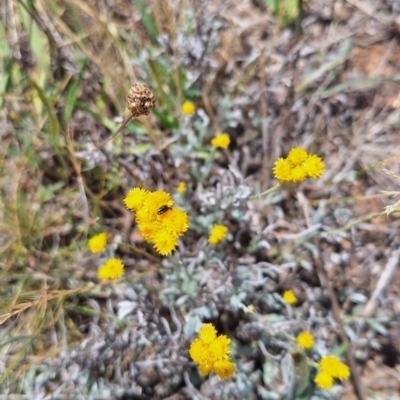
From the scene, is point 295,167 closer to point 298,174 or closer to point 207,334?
point 298,174

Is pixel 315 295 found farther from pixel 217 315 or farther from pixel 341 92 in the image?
pixel 341 92

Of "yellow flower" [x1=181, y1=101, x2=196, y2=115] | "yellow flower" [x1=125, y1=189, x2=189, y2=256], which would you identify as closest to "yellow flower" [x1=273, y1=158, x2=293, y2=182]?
"yellow flower" [x1=125, y1=189, x2=189, y2=256]

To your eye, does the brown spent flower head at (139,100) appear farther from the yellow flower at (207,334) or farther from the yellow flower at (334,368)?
the yellow flower at (334,368)

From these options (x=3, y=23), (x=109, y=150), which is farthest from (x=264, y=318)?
(x=3, y=23)

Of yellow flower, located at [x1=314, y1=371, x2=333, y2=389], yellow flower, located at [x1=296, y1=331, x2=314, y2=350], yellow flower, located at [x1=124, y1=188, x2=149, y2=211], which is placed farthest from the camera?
yellow flower, located at [x1=296, y1=331, x2=314, y2=350]

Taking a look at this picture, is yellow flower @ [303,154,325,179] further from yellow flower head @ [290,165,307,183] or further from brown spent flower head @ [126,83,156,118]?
brown spent flower head @ [126,83,156,118]

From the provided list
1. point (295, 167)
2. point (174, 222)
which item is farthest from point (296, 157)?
point (174, 222)
